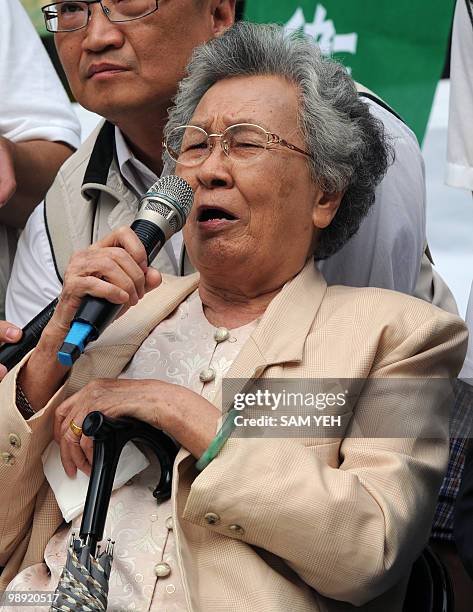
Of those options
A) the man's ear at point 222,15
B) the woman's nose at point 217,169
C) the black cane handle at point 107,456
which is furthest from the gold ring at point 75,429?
the man's ear at point 222,15

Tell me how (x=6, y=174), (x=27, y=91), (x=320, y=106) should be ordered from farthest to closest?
(x=27, y=91)
(x=6, y=174)
(x=320, y=106)

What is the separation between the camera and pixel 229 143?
2.98 m

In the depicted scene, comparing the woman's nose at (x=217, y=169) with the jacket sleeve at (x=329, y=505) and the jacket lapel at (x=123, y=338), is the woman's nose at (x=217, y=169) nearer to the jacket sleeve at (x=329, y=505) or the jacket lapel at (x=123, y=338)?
the jacket lapel at (x=123, y=338)

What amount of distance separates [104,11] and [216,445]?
1.55 metres

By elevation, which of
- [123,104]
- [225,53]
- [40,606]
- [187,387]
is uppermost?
[225,53]

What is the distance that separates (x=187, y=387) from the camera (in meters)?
2.89

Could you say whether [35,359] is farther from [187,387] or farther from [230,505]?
[230,505]

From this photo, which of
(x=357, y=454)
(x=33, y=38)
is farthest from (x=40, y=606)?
(x=33, y=38)

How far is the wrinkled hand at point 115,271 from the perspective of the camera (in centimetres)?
251

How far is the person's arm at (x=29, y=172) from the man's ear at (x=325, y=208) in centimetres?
121

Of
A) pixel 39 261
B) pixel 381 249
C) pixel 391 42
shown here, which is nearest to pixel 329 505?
pixel 381 249

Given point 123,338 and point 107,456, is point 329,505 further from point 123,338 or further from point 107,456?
point 123,338

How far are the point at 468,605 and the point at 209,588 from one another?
0.81 m

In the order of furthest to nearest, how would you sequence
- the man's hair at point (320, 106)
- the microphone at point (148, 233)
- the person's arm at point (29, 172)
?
1. the person's arm at point (29, 172)
2. the man's hair at point (320, 106)
3. the microphone at point (148, 233)
